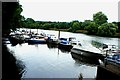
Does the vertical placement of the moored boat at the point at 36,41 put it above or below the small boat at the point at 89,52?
above

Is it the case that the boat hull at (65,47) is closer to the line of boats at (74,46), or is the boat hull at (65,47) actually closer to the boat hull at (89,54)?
the line of boats at (74,46)

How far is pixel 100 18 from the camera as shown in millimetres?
131875

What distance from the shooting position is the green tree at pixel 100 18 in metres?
131

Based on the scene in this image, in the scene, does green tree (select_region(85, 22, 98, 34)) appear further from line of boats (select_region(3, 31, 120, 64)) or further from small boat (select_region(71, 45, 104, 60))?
small boat (select_region(71, 45, 104, 60))

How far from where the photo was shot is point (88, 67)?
3484 cm

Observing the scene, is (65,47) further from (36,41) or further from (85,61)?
(85,61)

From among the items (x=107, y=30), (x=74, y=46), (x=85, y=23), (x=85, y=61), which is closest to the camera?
→ (x=85, y=61)

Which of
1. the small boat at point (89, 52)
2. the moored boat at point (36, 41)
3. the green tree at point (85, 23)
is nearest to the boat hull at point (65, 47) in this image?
the moored boat at point (36, 41)

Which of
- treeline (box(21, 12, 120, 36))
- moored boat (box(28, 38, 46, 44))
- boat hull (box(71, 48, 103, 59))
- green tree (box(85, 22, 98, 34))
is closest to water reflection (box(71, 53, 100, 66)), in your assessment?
boat hull (box(71, 48, 103, 59))

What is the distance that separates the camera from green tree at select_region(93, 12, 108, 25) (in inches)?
5153

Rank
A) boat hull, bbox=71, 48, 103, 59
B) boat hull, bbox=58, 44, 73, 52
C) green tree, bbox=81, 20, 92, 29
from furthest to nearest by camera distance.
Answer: green tree, bbox=81, 20, 92, 29, boat hull, bbox=58, 44, 73, 52, boat hull, bbox=71, 48, 103, 59

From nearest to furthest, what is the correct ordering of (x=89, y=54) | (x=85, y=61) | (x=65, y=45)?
1. (x=85, y=61)
2. (x=89, y=54)
3. (x=65, y=45)

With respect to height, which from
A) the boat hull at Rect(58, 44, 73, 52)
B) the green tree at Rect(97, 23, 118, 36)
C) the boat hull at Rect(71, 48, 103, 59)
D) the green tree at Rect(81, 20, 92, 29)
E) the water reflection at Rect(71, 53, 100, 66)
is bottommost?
the water reflection at Rect(71, 53, 100, 66)

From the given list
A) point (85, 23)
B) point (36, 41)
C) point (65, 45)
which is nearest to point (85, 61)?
point (65, 45)
